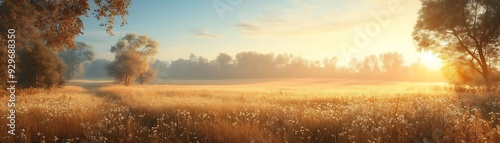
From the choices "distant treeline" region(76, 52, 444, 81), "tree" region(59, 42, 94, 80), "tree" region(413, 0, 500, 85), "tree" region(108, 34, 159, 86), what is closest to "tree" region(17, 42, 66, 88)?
"tree" region(108, 34, 159, 86)

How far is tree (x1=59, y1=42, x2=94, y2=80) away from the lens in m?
85.9

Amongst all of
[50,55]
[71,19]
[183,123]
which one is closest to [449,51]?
[183,123]

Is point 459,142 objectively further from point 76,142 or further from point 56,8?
point 56,8

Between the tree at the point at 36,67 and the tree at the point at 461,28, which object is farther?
the tree at the point at 36,67

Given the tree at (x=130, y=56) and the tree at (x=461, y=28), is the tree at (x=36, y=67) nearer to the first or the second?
the tree at (x=130, y=56)

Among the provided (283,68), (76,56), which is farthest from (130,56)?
(283,68)

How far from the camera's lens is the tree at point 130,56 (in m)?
53.6

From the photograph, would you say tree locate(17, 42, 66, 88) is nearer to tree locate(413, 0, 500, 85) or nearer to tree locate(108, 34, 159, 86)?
tree locate(108, 34, 159, 86)

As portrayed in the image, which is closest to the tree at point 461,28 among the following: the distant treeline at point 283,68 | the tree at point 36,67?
the tree at point 36,67

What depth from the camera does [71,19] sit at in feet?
38.2

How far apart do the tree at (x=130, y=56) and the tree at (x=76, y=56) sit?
3751 centimetres

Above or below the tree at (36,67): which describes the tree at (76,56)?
above

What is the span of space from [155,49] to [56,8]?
4557cm

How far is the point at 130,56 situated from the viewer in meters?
53.7
